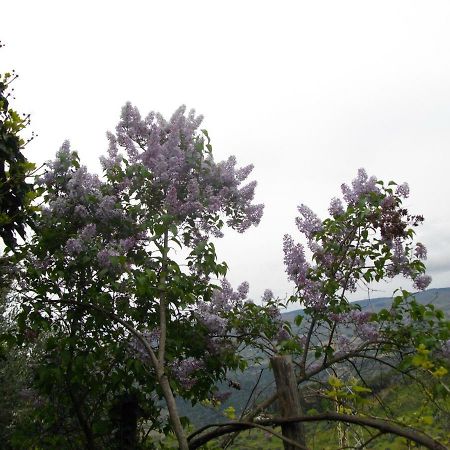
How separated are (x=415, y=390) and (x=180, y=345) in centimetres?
245

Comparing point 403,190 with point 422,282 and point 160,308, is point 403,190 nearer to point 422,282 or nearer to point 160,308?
point 422,282

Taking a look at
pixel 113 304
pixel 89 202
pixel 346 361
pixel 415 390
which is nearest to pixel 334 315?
pixel 346 361

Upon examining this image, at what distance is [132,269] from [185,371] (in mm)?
1348

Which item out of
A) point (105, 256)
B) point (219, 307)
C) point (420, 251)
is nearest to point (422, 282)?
point (420, 251)

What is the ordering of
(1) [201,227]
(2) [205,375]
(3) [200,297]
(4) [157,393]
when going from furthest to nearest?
(1) [201,227] → (3) [200,297] → (2) [205,375] → (4) [157,393]

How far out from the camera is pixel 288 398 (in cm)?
289

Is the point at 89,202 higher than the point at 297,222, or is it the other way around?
the point at 89,202

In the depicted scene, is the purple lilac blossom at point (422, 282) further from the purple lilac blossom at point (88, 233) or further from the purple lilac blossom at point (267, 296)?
the purple lilac blossom at point (88, 233)

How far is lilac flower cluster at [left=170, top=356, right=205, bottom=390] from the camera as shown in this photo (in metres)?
4.70

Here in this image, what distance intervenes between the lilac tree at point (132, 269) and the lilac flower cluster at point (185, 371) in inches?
0.5

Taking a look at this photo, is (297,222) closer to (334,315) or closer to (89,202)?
(334,315)

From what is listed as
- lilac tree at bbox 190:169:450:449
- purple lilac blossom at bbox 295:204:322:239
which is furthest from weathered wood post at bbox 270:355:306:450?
purple lilac blossom at bbox 295:204:322:239

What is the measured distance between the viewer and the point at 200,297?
5188 millimetres

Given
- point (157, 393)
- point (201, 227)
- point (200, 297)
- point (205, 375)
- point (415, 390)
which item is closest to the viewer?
point (415, 390)
